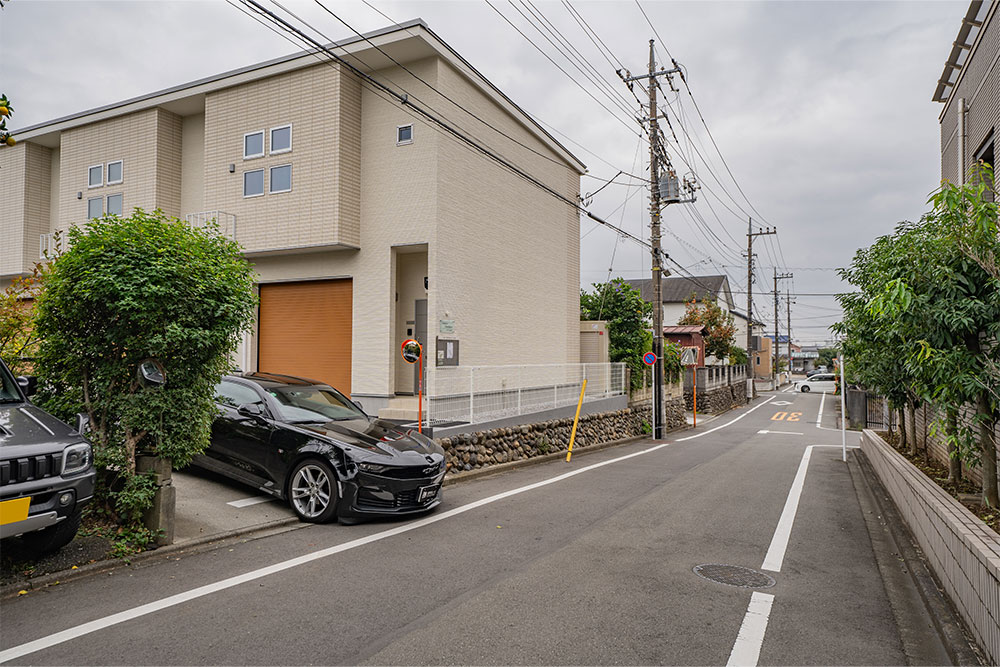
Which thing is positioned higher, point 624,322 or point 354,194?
point 354,194

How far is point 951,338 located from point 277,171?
13.1 m

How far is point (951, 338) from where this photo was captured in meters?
5.46

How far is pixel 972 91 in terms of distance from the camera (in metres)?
8.94

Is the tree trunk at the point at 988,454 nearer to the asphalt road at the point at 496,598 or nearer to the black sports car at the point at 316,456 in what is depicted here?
the asphalt road at the point at 496,598

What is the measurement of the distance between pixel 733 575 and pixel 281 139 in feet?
42.6

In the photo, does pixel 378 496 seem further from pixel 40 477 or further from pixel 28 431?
pixel 28 431

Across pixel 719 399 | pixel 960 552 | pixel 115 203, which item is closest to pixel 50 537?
pixel 960 552

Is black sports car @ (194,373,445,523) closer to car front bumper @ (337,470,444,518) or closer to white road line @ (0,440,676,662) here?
car front bumper @ (337,470,444,518)

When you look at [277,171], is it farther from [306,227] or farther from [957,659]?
[957,659]

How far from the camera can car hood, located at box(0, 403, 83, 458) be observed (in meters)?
4.25

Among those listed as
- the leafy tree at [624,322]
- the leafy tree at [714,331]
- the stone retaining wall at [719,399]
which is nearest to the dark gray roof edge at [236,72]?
the leafy tree at [624,322]

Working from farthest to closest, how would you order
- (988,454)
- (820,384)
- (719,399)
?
1. (820,384)
2. (719,399)
3. (988,454)

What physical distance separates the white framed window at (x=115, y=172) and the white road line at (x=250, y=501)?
13.0m

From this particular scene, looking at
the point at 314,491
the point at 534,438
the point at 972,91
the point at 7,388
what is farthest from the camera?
the point at 534,438
